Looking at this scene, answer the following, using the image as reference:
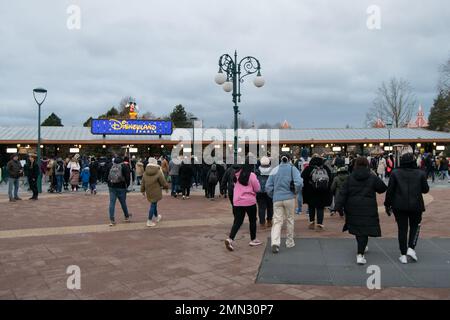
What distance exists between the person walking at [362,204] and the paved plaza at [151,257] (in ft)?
2.13

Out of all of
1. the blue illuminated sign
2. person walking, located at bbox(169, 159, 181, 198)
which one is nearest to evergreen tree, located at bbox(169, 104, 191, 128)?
the blue illuminated sign

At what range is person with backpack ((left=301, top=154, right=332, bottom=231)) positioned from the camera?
773 centimetres

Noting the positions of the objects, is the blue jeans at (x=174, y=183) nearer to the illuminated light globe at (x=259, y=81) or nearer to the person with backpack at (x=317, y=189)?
the illuminated light globe at (x=259, y=81)

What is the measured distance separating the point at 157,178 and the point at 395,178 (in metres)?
4.99

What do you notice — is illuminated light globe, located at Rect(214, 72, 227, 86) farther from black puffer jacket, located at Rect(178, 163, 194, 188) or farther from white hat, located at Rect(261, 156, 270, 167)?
white hat, located at Rect(261, 156, 270, 167)

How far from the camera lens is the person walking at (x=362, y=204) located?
525 centimetres

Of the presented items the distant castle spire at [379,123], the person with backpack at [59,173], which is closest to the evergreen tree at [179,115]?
the distant castle spire at [379,123]

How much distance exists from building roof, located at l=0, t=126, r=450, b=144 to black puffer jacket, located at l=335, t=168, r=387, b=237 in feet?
86.2

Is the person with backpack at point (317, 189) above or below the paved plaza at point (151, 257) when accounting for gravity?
above

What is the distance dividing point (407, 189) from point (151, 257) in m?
3.88

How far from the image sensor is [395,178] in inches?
211
